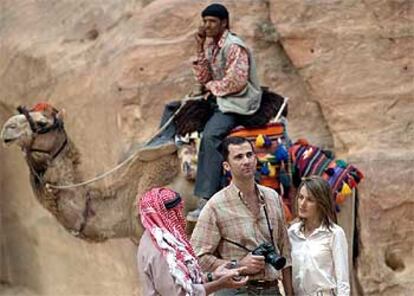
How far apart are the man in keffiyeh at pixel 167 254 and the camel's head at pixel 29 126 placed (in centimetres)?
363

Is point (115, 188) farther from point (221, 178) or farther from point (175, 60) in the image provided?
point (175, 60)

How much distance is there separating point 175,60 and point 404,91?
250 cm

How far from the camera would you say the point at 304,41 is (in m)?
10.9

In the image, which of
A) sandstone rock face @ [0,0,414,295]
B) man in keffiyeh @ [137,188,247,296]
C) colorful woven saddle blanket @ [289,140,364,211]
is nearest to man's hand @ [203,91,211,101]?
colorful woven saddle blanket @ [289,140,364,211]

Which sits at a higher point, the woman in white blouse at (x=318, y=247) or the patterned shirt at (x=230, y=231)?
the patterned shirt at (x=230, y=231)

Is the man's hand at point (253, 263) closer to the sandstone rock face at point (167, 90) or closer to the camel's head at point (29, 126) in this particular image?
the camel's head at point (29, 126)

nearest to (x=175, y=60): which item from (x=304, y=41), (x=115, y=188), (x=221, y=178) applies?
(x=304, y=41)

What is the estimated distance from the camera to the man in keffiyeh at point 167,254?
4523mm

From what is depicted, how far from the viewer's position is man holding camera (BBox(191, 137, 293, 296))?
5098 millimetres

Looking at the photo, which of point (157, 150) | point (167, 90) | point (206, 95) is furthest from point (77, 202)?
point (167, 90)

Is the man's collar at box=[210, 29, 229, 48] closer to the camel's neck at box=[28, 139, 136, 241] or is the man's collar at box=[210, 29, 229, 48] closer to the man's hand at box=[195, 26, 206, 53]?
the man's hand at box=[195, 26, 206, 53]

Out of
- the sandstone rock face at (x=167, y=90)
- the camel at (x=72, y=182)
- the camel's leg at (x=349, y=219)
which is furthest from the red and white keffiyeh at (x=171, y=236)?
the sandstone rock face at (x=167, y=90)

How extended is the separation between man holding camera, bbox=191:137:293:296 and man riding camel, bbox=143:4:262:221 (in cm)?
223

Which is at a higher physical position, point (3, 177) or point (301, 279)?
point (301, 279)
